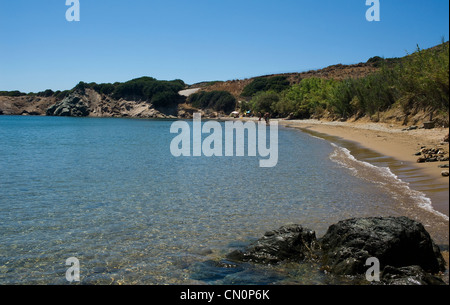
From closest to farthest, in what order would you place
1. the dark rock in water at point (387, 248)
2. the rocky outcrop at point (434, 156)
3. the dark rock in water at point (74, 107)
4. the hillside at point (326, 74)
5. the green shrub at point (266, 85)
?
the dark rock in water at point (387, 248) < the rocky outcrop at point (434, 156) < the hillside at point (326, 74) < the green shrub at point (266, 85) < the dark rock in water at point (74, 107)

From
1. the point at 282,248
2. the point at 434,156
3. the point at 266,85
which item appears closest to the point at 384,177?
the point at 434,156

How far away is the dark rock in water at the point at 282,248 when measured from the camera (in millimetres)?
6824

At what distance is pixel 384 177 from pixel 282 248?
28.8ft

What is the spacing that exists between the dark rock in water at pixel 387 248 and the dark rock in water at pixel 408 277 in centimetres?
31

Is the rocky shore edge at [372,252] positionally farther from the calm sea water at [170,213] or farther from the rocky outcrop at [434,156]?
the rocky outcrop at [434,156]

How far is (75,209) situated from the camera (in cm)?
1072

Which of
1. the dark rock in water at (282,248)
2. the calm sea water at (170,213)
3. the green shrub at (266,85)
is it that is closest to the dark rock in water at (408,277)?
the calm sea water at (170,213)

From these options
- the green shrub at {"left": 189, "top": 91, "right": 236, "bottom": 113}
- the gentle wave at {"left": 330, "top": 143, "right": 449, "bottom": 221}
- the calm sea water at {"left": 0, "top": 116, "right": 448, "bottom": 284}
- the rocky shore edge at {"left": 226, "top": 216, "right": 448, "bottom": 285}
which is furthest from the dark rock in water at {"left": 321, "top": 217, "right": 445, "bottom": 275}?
the green shrub at {"left": 189, "top": 91, "right": 236, "bottom": 113}

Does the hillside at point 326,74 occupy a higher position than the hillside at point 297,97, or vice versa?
the hillside at point 326,74

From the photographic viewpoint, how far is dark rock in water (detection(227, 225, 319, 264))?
6.82 meters
